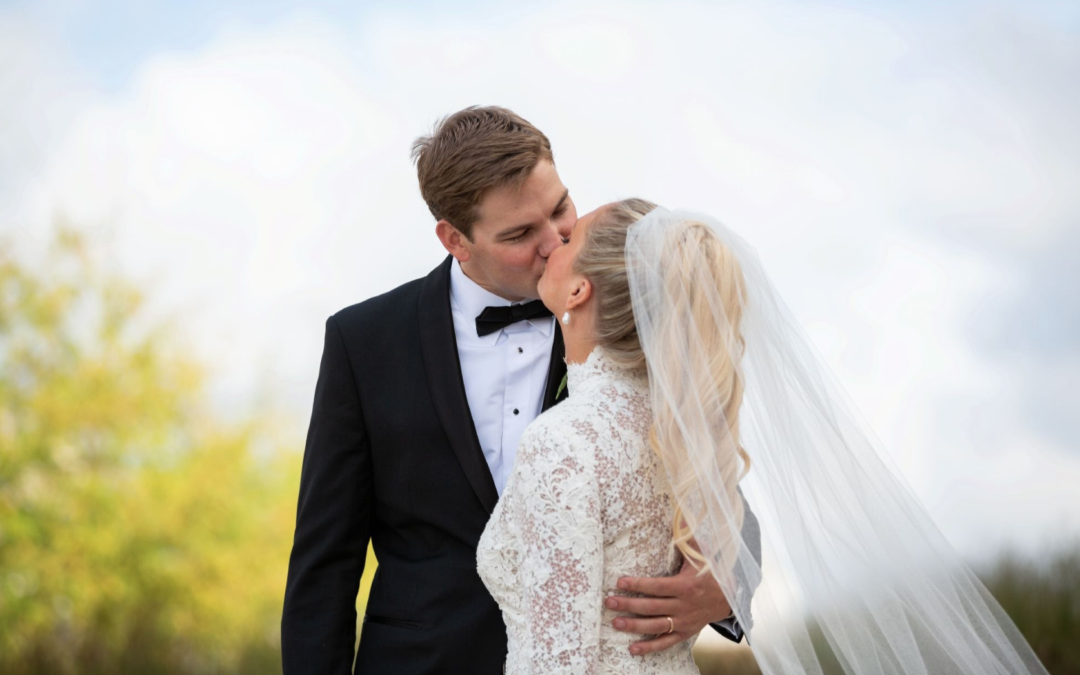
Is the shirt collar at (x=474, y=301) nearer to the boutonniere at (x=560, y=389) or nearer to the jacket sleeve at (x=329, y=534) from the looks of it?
the boutonniere at (x=560, y=389)

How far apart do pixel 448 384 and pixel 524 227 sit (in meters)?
0.52

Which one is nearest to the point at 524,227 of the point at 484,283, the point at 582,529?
the point at 484,283

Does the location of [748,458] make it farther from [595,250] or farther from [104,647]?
[104,647]

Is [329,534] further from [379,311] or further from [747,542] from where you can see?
[747,542]

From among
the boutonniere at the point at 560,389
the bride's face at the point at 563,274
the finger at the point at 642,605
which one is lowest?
the finger at the point at 642,605

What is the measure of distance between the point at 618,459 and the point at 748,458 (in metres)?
0.49

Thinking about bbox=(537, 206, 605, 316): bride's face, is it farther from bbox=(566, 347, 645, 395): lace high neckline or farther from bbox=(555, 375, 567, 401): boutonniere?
bbox=(555, 375, 567, 401): boutonniere

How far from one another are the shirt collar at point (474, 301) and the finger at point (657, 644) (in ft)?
3.61

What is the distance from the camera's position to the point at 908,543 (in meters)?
2.30

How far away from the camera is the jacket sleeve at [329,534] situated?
2.77 metres

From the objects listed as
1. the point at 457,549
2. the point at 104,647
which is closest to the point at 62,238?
the point at 104,647

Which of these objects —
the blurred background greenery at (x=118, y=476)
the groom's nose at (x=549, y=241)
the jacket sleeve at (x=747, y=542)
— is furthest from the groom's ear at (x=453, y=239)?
the blurred background greenery at (x=118, y=476)

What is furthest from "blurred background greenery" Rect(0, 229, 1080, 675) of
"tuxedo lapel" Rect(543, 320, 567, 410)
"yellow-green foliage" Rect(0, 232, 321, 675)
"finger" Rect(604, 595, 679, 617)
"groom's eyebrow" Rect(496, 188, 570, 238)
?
"finger" Rect(604, 595, 679, 617)

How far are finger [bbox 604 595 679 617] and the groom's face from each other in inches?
45.3
